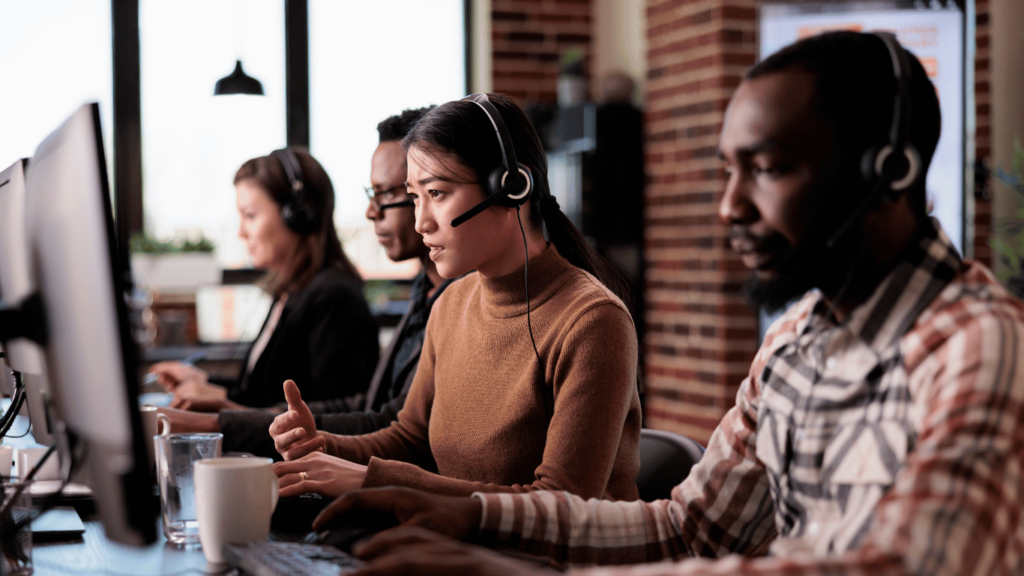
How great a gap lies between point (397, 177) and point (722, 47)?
1.71 metres

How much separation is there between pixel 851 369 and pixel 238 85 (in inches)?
116

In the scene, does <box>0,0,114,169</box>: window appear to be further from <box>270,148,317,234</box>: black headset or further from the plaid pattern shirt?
the plaid pattern shirt

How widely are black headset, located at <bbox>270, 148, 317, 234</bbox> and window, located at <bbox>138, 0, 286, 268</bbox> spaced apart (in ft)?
5.77

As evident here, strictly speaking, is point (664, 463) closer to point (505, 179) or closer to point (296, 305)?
point (505, 179)

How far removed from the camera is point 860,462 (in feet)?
2.54

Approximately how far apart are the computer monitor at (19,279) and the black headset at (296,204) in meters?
1.18

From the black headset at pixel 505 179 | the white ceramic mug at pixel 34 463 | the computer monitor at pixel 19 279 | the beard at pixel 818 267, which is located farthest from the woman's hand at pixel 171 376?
the beard at pixel 818 267

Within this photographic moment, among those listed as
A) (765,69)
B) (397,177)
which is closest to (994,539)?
(765,69)

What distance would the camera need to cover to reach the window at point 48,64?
3.82 metres

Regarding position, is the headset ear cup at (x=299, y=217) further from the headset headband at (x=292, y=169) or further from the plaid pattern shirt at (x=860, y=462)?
the plaid pattern shirt at (x=860, y=462)

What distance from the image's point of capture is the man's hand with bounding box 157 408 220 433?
1547 mm

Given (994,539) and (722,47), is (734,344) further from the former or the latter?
(994,539)

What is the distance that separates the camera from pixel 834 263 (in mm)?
813

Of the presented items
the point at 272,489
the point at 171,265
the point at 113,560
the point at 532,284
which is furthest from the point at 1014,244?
the point at 171,265
